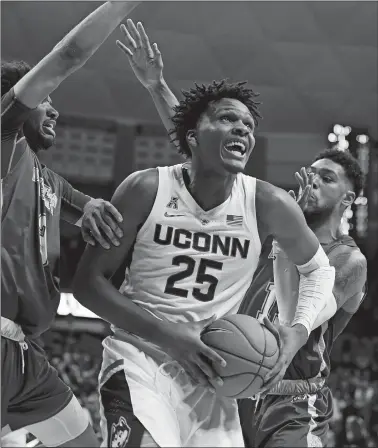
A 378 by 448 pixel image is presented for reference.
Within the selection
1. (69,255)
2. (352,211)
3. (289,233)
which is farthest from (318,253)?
(69,255)

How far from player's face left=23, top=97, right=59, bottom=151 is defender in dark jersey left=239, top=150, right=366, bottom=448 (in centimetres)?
118

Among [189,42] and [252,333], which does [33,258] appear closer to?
[252,333]

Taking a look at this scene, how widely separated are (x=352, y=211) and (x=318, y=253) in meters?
9.79

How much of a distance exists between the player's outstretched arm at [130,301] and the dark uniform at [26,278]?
0.83 ft

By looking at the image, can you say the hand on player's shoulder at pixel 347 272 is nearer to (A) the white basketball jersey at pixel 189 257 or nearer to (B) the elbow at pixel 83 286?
(A) the white basketball jersey at pixel 189 257

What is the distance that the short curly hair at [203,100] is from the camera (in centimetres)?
349

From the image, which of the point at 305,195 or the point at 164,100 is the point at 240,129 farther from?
the point at 305,195

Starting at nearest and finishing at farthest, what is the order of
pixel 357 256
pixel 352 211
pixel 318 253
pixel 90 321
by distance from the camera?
pixel 318 253
pixel 357 256
pixel 352 211
pixel 90 321

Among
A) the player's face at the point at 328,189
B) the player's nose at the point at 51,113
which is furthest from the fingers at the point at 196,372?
the player's face at the point at 328,189

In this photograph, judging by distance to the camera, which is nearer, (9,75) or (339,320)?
(9,75)

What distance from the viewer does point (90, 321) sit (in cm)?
1617

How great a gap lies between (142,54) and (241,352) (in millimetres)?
1773

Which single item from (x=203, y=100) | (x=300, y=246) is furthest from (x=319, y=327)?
(x=203, y=100)

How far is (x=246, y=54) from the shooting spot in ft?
46.3
